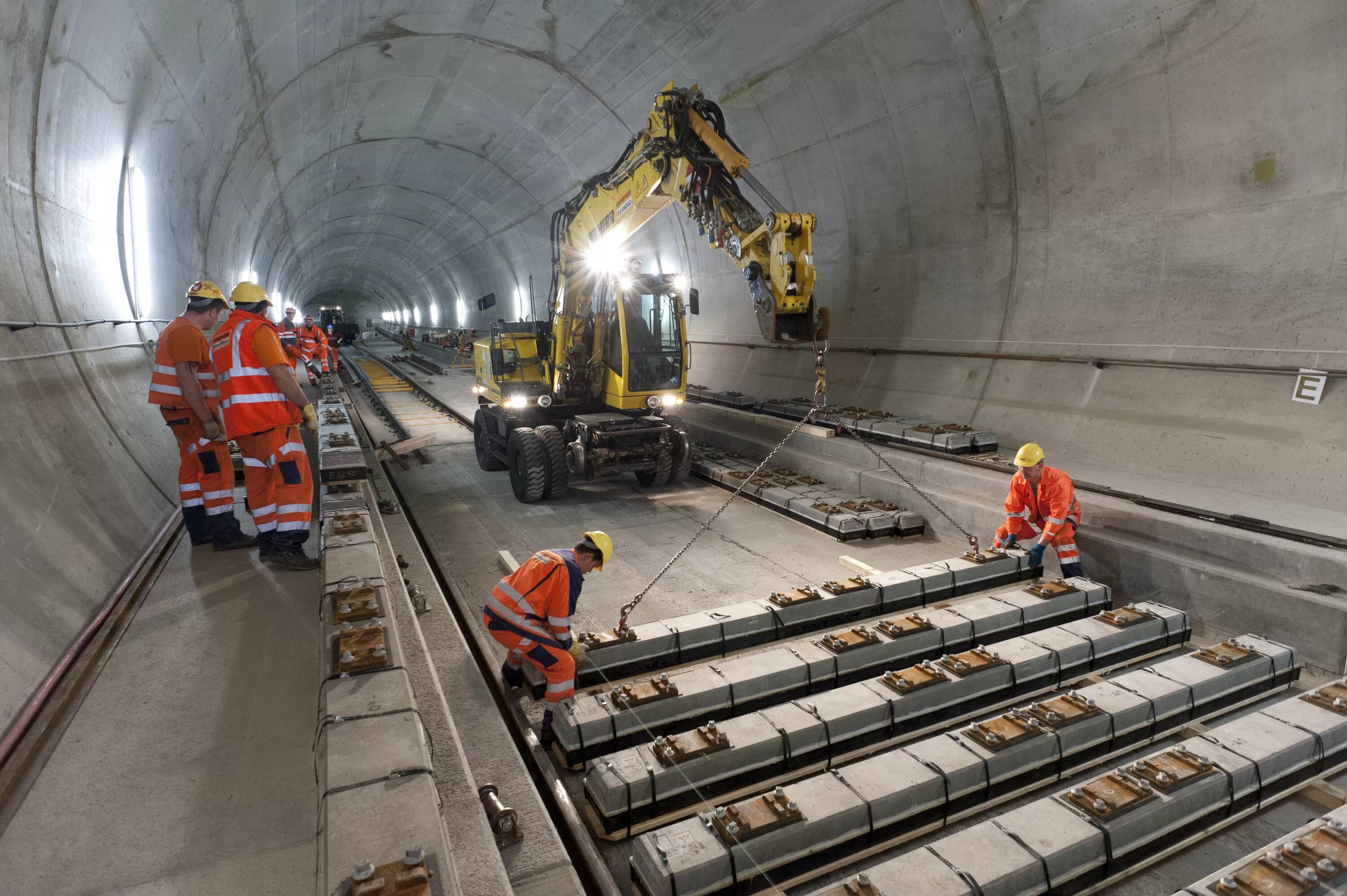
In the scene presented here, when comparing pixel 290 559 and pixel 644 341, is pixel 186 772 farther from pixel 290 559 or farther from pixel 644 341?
pixel 644 341

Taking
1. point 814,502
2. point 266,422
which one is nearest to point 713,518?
point 814,502

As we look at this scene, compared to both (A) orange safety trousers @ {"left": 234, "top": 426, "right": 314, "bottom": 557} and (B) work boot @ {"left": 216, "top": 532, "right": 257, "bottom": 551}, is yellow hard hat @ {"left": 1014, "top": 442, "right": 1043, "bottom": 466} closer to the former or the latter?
(A) orange safety trousers @ {"left": 234, "top": 426, "right": 314, "bottom": 557}

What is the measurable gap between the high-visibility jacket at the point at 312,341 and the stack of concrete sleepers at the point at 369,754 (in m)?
15.5

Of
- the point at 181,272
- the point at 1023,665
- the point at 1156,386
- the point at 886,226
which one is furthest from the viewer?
the point at 886,226

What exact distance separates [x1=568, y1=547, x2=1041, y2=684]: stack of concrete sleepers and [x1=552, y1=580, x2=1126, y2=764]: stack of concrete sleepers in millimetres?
281

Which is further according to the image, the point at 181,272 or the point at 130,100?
the point at 181,272

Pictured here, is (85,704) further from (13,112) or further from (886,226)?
(886,226)

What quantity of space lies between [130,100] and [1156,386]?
10159 millimetres

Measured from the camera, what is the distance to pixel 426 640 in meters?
4.93

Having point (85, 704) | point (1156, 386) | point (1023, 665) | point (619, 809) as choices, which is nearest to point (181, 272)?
point (85, 704)

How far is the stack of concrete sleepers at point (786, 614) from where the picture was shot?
466 centimetres

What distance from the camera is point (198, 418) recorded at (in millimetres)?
4906

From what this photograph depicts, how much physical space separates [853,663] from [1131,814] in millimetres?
1672

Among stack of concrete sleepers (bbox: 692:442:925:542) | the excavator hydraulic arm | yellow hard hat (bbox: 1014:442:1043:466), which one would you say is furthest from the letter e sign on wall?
the excavator hydraulic arm
